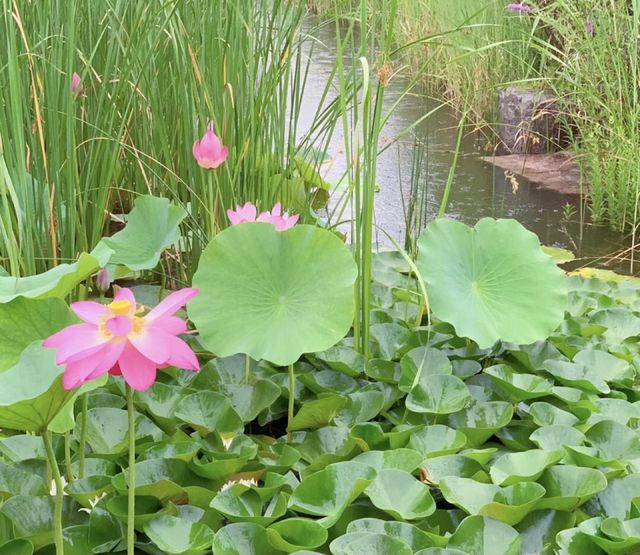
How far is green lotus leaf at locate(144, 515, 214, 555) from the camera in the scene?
822mm

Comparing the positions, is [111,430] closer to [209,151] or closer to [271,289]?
[271,289]

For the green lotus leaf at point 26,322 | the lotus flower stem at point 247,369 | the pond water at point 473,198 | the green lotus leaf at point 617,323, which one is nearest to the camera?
the green lotus leaf at point 26,322

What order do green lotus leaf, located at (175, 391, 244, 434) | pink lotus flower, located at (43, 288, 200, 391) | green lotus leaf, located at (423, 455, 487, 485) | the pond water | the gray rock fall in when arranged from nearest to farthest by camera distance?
1. pink lotus flower, located at (43, 288, 200, 391)
2. green lotus leaf, located at (423, 455, 487, 485)
3. green lotus leaf, located at (175, 391, 244, 434)
4. the pond water
5. the gray rock

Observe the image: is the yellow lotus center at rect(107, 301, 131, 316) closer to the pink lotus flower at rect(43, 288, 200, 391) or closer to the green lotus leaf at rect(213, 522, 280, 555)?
the pink lotus flower at rect(43, 288, 200, 391)

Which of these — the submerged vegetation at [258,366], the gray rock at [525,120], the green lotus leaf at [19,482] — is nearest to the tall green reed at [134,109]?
the submerged vegetation at [258,366]

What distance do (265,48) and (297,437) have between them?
0.69 m

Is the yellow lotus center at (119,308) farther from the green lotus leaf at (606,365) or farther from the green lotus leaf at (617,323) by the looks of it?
the green lotus leaf at (617,323)

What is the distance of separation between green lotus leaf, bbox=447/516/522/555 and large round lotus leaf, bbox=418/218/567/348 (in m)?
0.38

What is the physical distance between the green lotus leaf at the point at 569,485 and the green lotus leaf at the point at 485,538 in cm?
8

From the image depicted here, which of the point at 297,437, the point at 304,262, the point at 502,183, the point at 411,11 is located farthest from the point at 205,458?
the point at 411,11

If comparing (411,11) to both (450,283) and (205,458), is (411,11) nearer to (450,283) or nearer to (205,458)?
(450,283)

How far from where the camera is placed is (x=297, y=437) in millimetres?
1123

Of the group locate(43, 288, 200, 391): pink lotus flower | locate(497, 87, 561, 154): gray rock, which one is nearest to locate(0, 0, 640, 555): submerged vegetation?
locate(43, 288, 200, 391): pink lotus flower

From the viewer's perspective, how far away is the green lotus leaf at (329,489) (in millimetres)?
892
